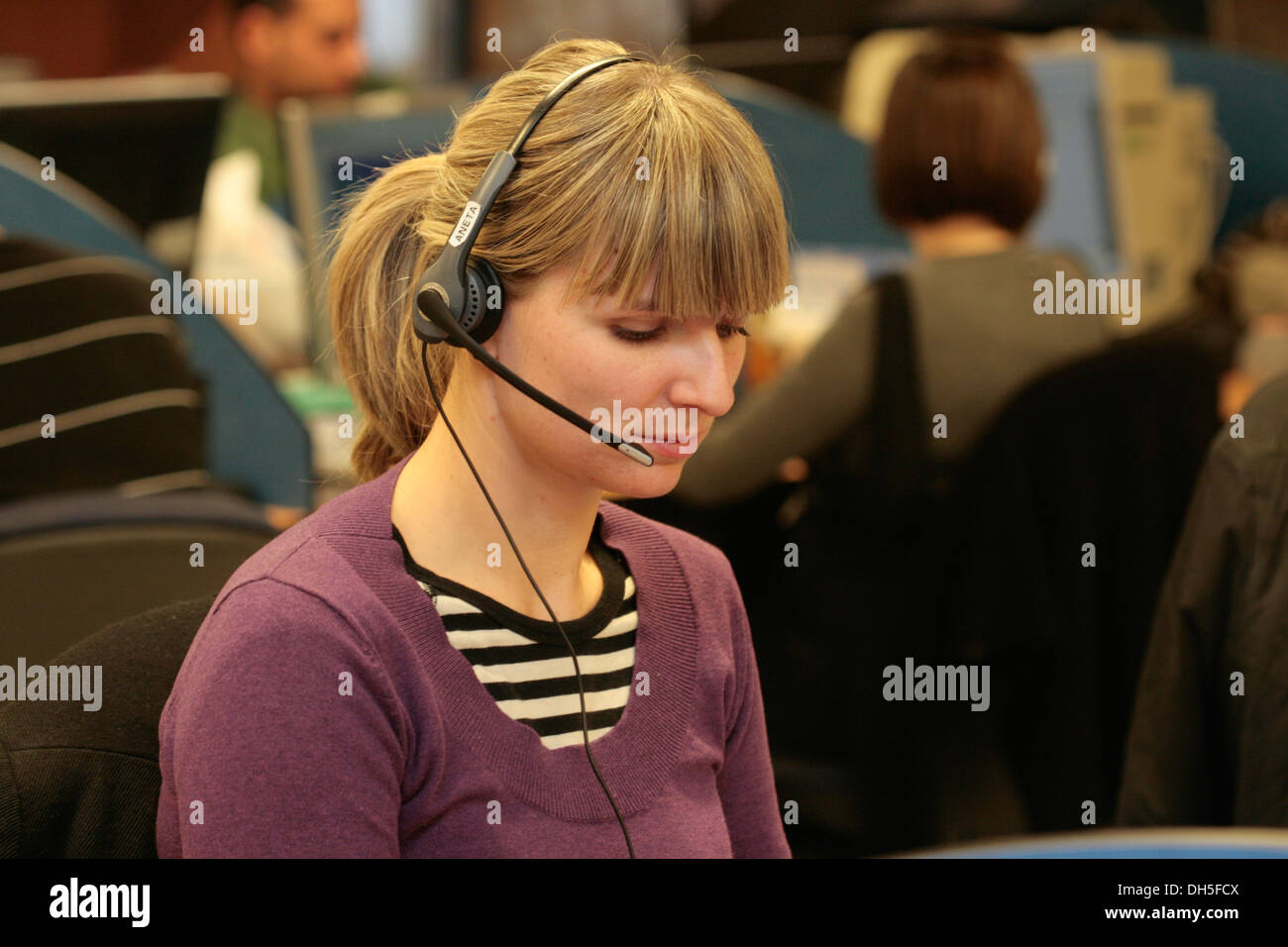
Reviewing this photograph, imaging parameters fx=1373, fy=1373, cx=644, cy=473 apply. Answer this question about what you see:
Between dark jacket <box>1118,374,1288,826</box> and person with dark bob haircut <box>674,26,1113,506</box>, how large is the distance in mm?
569

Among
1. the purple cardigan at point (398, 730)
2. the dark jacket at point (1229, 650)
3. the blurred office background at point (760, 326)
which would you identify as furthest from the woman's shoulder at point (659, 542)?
the dark jacket at point (1229, 650)

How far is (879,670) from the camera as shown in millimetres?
1594

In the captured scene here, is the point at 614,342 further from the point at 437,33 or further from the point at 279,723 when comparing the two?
the point at 437,33

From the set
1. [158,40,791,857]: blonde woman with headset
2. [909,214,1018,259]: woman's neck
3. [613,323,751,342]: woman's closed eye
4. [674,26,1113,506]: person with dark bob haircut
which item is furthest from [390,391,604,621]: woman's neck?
[909,214,1018,259]: woman's neck

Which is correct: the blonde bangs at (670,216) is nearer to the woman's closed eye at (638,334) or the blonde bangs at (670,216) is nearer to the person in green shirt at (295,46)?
the woman's closed eye at (638,334)

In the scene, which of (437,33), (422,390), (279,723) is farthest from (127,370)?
(437,33)

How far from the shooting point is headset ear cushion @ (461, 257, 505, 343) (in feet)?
2.41

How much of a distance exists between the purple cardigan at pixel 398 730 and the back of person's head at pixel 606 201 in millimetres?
144

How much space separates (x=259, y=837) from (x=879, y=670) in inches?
40.1

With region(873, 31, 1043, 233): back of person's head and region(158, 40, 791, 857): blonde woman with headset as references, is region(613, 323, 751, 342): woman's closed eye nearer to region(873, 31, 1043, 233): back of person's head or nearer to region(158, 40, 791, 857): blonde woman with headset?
region(158, 40, 791, 857): blonde woman with headset

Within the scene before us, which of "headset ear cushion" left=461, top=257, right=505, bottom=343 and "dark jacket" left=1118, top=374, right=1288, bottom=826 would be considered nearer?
"headset ear cushion" left=461, top=257, right=505, bottom=343

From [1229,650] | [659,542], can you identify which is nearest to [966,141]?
[1229,650]

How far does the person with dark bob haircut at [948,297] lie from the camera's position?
1.61 meters

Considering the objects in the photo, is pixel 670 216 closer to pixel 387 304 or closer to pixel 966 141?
pixel 387 304
